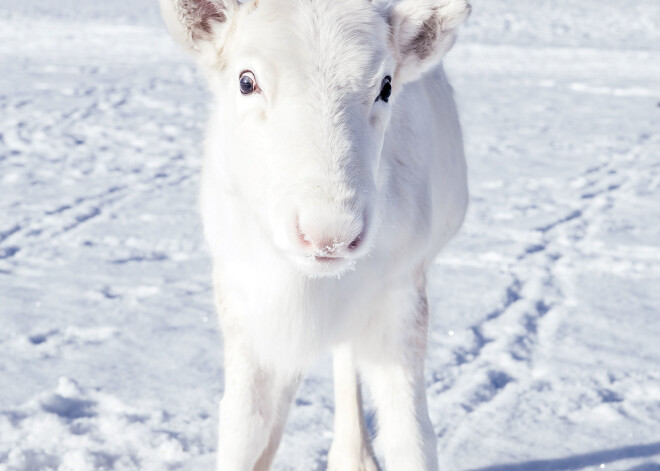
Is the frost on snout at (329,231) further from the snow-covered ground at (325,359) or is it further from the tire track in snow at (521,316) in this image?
the tire track in snow at (521,316)

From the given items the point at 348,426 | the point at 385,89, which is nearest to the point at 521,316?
the point at 348,426

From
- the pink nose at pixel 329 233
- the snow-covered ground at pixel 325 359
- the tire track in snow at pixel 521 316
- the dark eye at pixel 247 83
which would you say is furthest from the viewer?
the tire track in snow at pixel 521 316

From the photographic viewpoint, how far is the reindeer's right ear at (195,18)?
2268 mm

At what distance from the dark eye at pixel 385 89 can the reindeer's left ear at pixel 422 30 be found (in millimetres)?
186

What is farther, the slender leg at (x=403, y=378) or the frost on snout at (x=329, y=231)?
the slender leg at (x=403, y=378)

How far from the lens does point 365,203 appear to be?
6.34 ft

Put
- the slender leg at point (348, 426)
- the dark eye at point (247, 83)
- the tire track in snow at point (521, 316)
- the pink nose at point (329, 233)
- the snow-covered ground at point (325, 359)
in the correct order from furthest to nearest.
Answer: the tire track in snow at point (521, 316) → the snow-covered ground at point (325, 359) → the slender leg at point (348, 426) → the dark eye at point (247, 83) → the pink nose at point (329, 233)

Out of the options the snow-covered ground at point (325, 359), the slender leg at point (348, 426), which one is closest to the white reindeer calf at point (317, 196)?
the slender leg at point (348, 426)

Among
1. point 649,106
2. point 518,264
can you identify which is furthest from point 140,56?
point 518,264

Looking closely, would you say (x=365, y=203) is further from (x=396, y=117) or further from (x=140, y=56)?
(x=140, y=56)

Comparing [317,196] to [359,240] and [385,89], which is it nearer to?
[359,240]

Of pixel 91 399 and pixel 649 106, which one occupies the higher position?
pixel 649 106

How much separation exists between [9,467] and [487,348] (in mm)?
A: 2549

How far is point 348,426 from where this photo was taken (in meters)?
3.39
